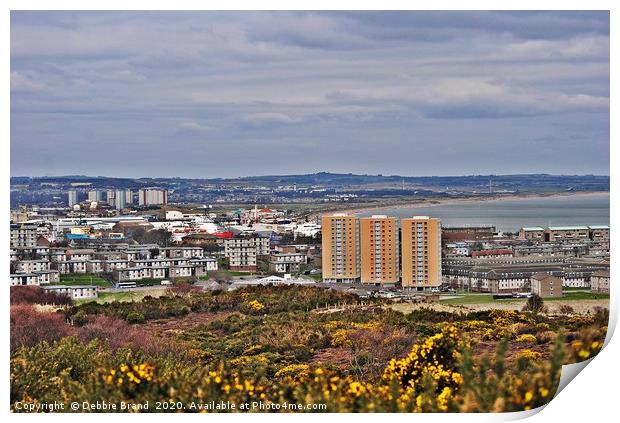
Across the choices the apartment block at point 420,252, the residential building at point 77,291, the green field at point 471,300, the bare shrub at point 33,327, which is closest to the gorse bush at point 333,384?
the bare shrub at point 33,327

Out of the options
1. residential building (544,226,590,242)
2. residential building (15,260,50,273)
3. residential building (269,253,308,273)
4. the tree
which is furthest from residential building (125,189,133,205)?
residential building (544,226,590,242)

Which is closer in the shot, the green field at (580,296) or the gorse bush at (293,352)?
the gorse bush at (293,352)

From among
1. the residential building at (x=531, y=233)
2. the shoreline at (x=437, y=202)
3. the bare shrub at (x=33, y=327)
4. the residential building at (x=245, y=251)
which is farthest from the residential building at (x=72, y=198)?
the residential building at (x=531, y=233)

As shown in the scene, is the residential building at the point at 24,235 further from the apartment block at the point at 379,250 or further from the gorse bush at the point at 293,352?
the apartment block at the point at 379,250

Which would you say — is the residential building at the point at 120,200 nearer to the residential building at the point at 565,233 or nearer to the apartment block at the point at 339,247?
the apartment block at the point at 339,247

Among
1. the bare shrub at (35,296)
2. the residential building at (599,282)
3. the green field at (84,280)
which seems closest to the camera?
the residential building at (599,282)

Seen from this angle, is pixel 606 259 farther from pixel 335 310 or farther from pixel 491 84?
pixel 335 310

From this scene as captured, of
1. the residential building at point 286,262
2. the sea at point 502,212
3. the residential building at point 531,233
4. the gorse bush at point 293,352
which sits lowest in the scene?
the gorse bush at point 293,352

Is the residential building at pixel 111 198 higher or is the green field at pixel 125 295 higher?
the residential building at pixel 111 198

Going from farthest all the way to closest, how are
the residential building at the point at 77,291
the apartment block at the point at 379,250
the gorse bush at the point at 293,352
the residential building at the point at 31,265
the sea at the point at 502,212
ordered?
the sea at the point at 502,212, the apartment block at the point at 379,250, the residential building at the point at 77,291, the residential building at the point at 31,265, the gorse bush at the point at 293,352
